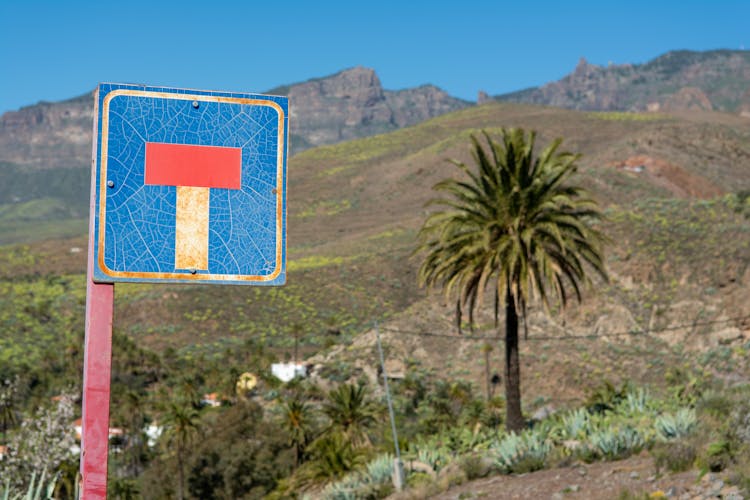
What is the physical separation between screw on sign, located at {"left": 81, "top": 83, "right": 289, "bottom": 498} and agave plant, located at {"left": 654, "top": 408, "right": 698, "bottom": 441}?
16.4 metres

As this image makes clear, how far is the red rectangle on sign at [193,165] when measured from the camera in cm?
414

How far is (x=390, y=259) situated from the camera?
95.0 metres

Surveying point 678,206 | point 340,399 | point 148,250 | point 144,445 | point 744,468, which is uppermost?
point 678,206

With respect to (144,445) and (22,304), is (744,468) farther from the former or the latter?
(22,304)

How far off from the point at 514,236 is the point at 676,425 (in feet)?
25.3

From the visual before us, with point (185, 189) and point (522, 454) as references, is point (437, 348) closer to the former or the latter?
point (522, 454)

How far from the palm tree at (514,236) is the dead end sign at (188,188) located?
21299 millimetres

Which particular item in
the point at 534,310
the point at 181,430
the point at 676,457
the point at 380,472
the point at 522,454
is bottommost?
the point at 181,430

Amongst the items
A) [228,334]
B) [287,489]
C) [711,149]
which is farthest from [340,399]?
[711,149]

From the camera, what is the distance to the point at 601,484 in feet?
55.8

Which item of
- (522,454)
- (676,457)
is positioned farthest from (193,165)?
(522,454)

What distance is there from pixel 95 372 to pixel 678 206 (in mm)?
74799

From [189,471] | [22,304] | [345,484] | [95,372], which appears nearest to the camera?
[95,372]

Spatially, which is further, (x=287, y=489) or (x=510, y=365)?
(x=287, y=489)
